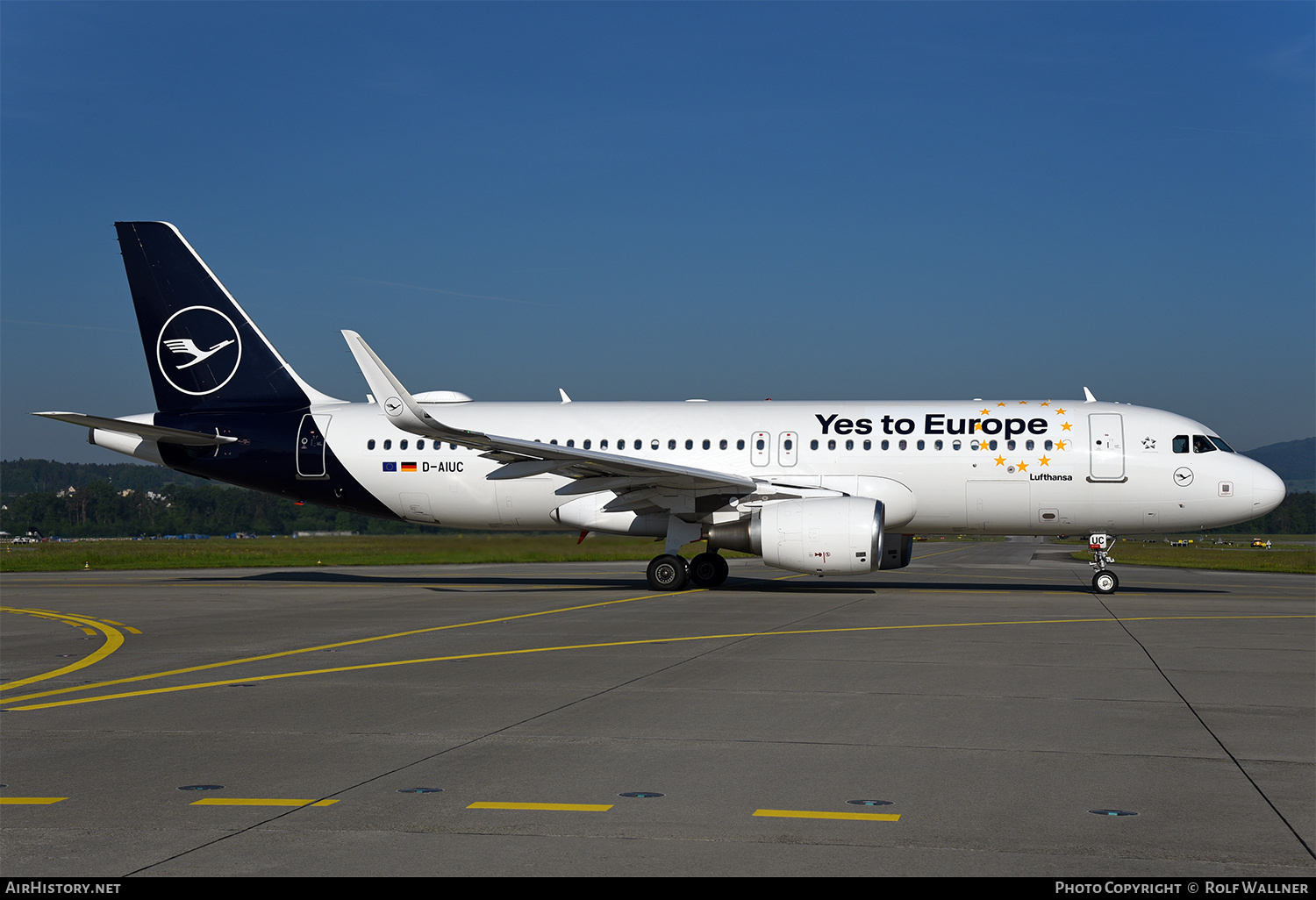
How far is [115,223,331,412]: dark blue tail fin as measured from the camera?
25953 millimetres

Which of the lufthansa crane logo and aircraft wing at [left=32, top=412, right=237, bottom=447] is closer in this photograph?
aircraft wing at [left=32, top=412, right=237, bottom=447]

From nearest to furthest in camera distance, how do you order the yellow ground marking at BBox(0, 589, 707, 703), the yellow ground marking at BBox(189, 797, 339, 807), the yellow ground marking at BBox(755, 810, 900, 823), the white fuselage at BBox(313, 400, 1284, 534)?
the yellow ground marking at BBox(755, 810, 900, 823), the yellow ground marking at BBox(189, 797, 339, 807), the yellow ground marking at BBox(0, 589, 707, 703), the white fuselage at BBox(313, 400, 1284, 534)

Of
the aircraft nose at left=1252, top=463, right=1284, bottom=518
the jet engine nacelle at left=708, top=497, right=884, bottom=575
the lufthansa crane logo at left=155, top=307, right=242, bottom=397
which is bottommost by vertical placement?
the jet engine nacelle at left=708, top=497, right=884, bottom=575

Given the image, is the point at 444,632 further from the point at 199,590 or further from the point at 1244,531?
the point at 1244,531

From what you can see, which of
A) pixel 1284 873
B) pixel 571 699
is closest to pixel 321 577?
pixel 571 699

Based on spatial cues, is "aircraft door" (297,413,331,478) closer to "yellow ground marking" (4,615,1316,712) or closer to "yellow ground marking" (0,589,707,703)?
"yellow ground marking" (0,589,707,703)

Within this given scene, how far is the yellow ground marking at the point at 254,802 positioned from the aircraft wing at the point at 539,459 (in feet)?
45.3

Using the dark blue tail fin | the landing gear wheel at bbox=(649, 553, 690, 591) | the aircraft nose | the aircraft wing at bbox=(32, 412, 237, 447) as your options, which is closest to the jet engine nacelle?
the landing gear wheel at bbox=(649, 553, 690, 591)

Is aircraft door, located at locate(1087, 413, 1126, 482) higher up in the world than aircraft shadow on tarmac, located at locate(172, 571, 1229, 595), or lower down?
higher up

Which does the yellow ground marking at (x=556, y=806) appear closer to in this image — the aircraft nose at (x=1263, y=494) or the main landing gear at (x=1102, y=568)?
the main landing gear at (x=1102, y=568)

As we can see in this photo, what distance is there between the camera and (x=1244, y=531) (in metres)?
185

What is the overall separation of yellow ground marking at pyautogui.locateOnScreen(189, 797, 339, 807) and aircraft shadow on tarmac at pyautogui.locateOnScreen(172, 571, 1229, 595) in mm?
17513

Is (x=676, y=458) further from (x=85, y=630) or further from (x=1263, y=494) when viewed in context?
(x=85, y=630)
